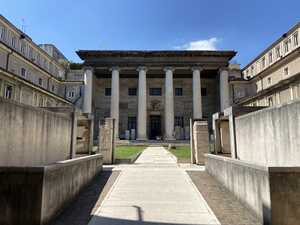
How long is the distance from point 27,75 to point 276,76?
1414 inches

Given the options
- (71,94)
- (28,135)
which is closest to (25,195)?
(28,135)

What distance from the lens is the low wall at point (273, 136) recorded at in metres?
5.67

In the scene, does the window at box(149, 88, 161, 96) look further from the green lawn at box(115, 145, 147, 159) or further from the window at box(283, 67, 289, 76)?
the green lawn at box(115, 145, 147, 159)

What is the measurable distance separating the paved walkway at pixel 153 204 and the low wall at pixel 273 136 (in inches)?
83.0

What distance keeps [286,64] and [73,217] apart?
37.6 m

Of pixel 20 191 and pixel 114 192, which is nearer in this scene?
pixel 20 191

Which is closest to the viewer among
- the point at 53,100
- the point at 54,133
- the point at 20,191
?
the point at 20,191

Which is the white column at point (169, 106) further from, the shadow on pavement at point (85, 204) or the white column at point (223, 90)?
the shadow on pavement at point (85, 204)

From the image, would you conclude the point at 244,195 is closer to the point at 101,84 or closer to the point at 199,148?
the point at 199,148

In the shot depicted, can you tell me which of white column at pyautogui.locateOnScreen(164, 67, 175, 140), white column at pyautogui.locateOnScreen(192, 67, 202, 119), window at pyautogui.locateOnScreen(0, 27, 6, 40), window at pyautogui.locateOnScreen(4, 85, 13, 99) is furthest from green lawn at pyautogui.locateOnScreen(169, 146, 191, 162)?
window at pyautogui.locateOnScreen(0, 27, 6, 40)

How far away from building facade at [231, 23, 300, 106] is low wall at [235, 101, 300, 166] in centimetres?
2012

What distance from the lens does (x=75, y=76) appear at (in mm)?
55531

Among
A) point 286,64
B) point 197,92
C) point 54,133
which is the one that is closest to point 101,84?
point 197,92

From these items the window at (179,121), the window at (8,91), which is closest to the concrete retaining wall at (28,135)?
the window at (8,91)
